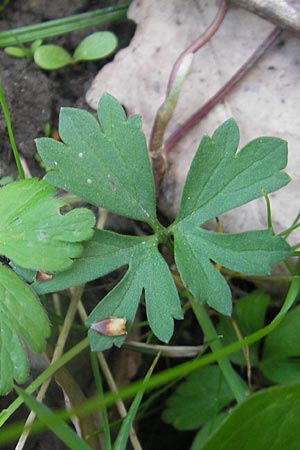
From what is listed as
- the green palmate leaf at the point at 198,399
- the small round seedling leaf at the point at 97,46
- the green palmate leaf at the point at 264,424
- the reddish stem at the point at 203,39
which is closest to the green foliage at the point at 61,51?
the small round seedling leaf at the point at 97,46

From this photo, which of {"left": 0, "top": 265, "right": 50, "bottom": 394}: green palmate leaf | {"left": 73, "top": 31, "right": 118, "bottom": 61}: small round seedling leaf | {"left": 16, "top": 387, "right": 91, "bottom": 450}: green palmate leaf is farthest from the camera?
{"left": 73, "top": 31, "right": 118, "bottom": 61}: small round seedling leaf

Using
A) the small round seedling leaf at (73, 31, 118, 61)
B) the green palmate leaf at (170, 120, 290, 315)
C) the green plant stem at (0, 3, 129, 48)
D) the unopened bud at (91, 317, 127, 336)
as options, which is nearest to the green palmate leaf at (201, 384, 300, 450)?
the green palmate leaf at (170, 120, 290, 315)

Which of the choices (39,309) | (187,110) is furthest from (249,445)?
(187,110)

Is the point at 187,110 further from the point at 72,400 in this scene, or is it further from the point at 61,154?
the point at 72,400

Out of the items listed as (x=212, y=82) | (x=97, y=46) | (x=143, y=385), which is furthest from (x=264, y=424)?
(x=97, y=46)

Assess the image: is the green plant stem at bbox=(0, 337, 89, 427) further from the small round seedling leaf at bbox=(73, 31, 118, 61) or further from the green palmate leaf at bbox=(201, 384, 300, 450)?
the small round seedling leaf at bbox=(73, 31, 118, 61)

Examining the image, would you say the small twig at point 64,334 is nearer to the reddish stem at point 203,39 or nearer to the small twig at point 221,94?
the small twig at point 221,94

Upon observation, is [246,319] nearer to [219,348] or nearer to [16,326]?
[219,348]
